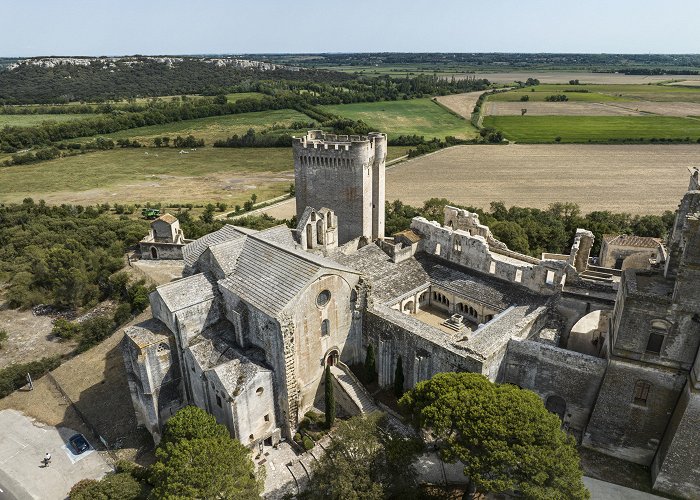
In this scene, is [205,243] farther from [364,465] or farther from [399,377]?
[364,465]

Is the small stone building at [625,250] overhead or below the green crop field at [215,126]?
overhead

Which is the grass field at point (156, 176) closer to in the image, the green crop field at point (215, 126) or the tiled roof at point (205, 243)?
the green crop field at point (215, 126)

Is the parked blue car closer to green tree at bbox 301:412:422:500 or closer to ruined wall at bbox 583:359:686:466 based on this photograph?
green tree at bbox 301:412:422:500

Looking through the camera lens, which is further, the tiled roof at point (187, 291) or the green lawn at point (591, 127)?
the green lawn at point (591, 127)

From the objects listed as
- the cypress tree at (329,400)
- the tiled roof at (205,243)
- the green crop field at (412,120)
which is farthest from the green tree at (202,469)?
the green crop field at (412,120)

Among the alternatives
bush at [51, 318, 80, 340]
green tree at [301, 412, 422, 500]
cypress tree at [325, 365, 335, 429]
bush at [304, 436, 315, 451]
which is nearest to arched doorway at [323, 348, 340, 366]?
cypress tree at [325, 365, 335, 429]

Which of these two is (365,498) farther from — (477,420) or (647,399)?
(647,399)
